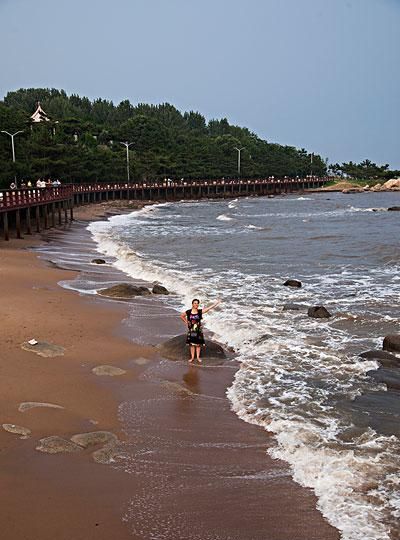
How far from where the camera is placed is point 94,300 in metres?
16.7

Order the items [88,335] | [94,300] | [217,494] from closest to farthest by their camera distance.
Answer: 1. [217,494]
2. [88,335]
3. [94,300]

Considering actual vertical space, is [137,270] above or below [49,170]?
below

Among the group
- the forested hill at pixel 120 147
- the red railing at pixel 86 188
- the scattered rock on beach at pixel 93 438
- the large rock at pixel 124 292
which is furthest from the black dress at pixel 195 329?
the forested hill at pixel 120 147

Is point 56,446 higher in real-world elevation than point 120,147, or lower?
lower

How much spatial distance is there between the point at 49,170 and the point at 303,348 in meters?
61.7

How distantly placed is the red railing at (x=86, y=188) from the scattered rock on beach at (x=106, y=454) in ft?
80.5

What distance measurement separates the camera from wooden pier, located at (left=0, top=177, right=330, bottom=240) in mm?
34875

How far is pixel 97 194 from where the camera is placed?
81500 millimetres

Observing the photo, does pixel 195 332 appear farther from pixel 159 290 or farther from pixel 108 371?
pixel 159 290

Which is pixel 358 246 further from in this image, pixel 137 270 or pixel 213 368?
pixel 213 368

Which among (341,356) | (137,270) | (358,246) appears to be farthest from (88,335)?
(358,246)

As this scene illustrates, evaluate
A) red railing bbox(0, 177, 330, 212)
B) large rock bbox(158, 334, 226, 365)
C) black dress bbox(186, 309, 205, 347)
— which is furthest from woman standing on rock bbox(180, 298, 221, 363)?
red railing bbox(0, 177, 330, 212)

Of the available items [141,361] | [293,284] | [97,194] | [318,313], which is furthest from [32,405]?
[97,194]

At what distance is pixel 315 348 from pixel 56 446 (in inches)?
253
